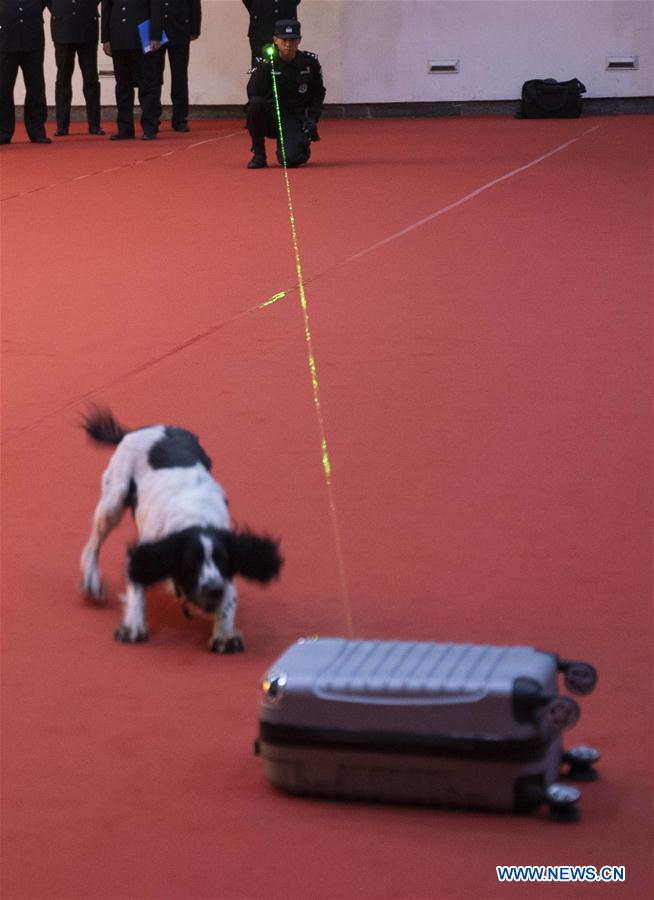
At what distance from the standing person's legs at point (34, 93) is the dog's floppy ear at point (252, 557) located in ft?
42.3

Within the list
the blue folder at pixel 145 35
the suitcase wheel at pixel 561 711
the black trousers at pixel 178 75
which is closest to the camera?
the suitcase wheel at pixel 561 711

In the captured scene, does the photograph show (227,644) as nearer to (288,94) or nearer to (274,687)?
(274,687)

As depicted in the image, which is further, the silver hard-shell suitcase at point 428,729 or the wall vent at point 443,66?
the wall vent at point 443,66

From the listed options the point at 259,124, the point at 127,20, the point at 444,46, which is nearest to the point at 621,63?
the point at 444,46

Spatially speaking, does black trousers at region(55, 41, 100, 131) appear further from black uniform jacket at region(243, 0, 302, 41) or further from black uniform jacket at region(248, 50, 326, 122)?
black uniform jacket at region(248, 50, 326, 122)

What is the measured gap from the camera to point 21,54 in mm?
16094

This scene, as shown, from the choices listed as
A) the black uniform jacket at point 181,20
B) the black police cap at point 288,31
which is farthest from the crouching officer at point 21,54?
the black police cap at point 288,31

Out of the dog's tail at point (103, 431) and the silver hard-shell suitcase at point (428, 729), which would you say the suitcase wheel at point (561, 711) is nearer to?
the silver hard-shell suitcase at point (428, 729)

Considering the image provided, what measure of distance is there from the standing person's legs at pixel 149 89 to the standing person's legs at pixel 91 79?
1.65 ft

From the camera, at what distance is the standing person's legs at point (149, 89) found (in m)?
16.8

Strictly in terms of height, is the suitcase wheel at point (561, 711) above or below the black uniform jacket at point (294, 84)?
below

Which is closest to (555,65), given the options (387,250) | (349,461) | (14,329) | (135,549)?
(387,250)

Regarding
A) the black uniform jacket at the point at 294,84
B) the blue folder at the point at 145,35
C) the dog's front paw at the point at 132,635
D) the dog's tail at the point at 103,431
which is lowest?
the dog's front paw at the point at 132,635

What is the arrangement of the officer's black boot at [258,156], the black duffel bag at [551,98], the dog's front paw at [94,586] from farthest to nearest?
the black duffel bag at [551,98], the officer's black boot at [258,156], the dog's front paw at [94,586]
